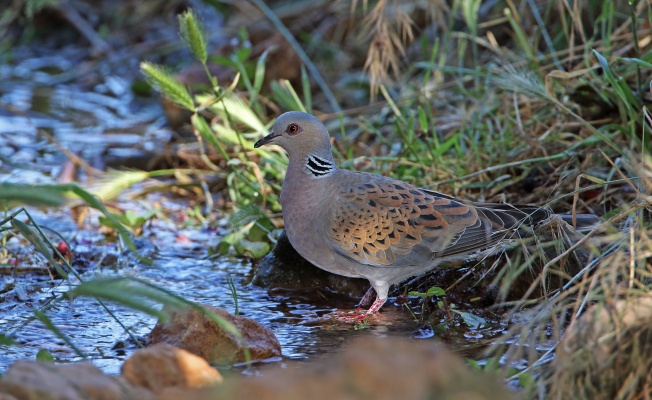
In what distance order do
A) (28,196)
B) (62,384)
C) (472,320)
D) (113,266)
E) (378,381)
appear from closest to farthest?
(378,381)
(62,384)
(28,196)
(472,320)
(113,266)

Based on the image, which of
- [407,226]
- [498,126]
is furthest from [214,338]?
[498,126]

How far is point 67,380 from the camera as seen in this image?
2.35 metres

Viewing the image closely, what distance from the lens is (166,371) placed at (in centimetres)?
253

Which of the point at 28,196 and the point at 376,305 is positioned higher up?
the point at 28,196

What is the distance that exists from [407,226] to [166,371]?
173 centimetres

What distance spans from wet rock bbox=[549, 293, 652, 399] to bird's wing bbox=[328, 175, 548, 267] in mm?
Answer: 1322

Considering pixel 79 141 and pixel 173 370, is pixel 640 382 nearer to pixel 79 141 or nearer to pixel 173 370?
pixel 173 370

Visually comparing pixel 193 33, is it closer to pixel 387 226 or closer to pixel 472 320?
pixel 387 226

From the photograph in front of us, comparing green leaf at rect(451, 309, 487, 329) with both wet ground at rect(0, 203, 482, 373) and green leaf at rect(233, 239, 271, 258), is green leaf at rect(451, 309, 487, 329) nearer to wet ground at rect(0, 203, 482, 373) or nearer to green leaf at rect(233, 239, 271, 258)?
wet ground at rect(0, 203, 482, 373)

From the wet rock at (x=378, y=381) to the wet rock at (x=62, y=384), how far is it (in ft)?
1.56

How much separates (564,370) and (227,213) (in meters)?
3.40

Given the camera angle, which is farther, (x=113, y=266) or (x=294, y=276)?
(x=113, y=266)

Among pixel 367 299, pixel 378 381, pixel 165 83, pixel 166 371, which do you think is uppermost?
pixel 165 83

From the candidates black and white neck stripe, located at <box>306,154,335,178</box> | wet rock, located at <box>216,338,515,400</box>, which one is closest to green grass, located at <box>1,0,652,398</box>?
black and white neck stripe, located at <box>306,154,335,178</box>
